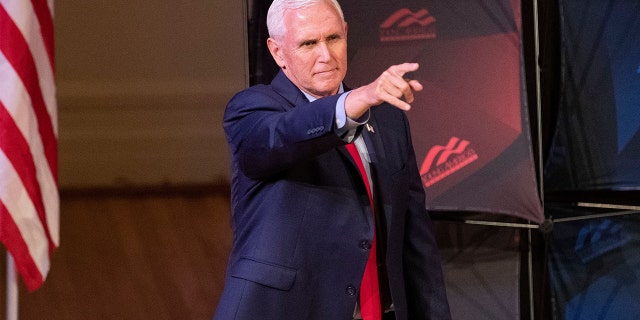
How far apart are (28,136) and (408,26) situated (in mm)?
1377

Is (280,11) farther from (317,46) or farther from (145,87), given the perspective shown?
(145,87)

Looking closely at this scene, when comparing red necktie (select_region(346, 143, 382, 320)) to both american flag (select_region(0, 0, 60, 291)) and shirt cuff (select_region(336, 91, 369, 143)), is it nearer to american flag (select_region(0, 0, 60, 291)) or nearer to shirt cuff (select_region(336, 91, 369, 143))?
shirt cuff (select_region(336, 91, 369, 143))

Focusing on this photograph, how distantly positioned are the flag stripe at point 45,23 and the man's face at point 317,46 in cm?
134

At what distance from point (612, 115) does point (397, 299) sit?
178 cm

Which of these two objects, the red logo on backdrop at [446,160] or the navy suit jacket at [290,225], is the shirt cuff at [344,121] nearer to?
the navy suit jacket at [290,225]

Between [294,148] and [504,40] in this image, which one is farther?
[504,40]

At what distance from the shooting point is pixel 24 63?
2898 millimetres

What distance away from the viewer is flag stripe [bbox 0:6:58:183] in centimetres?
287

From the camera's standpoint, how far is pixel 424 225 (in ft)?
6.77

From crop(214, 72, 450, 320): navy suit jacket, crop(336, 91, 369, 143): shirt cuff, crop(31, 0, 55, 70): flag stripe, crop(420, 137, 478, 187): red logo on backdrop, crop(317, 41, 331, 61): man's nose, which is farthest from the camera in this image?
crop(420, 137, 478, 187): red logo on backdrop

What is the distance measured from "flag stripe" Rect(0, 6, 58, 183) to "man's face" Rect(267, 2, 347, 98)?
1291 mm

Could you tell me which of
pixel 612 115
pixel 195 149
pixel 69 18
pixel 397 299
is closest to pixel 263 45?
pixel 195 149

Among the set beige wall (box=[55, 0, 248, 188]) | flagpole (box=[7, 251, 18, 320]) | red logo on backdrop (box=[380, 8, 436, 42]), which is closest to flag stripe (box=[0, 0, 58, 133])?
beige wall (box=[55, 0, 248, 188])

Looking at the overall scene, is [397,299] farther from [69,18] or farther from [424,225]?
[69,18]
